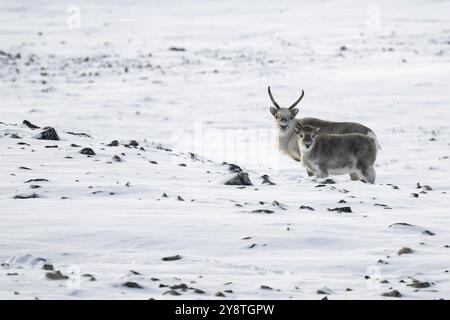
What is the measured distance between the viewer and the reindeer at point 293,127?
47.6 feet

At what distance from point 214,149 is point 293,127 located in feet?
15.5

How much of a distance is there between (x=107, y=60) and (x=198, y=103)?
709 cm

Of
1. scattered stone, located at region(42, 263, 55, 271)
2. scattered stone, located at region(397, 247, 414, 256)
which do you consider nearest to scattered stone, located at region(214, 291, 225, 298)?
scattered stone, located at region(42, 263, 55, 271)

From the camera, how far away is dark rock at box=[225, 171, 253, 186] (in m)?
10.7

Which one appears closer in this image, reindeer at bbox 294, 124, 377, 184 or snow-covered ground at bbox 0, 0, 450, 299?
snow-covered ground at bbox 0, 0, 450, 299

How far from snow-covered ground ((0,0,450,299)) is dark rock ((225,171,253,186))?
0.50ft

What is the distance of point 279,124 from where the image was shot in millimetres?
14711

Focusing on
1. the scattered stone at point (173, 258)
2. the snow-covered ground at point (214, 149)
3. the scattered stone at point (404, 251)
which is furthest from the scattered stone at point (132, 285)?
the scattered stone at point (404, 251)

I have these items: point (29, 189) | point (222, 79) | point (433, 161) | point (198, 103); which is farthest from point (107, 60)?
point (29, 189)

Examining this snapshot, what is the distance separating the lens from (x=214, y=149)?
19.4 meters

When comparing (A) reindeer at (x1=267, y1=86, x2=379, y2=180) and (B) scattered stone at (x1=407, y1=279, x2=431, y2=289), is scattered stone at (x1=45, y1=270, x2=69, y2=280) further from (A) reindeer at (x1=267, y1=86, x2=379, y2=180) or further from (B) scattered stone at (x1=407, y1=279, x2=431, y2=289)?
(A) reindeer at (x1=267, y1=86, x2=379, y2=180)

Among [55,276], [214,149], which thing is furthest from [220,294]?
[214,149]

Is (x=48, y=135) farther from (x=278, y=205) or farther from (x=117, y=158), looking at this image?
(x=278, y=205)

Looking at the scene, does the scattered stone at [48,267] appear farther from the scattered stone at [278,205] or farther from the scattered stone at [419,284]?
the scattered stone at [278,205]
